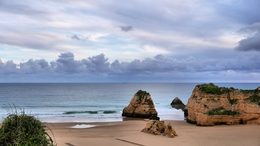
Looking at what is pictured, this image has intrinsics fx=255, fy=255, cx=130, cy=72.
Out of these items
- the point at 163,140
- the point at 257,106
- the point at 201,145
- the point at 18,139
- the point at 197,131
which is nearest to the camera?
the point at 18,139

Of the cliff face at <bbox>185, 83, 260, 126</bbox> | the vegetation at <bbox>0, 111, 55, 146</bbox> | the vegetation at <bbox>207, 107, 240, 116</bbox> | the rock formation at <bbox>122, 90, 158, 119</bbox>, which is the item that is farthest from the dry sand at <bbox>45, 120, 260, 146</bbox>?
the rock formation at <bbox>122, 90, 158, 119</bbox>

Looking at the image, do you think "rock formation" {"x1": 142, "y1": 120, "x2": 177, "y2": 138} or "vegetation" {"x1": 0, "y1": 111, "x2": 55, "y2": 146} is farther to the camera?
"rock formation" {"x1": 142, "y1": 120, "x2": 177, "y2": 138}

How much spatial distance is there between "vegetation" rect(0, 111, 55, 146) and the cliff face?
26.3 metres

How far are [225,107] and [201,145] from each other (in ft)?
38.3

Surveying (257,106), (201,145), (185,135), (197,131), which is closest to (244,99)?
(257,106)

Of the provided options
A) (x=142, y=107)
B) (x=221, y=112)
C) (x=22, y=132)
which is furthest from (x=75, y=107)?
(x=22, y=132)

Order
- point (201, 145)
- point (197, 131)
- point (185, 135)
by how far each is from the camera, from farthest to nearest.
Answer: point (197, 131) → point (185, 135) → point (201, 145)

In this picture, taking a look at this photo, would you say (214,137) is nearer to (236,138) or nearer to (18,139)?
(236,138)

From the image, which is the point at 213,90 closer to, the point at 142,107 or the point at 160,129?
the point at 160,129

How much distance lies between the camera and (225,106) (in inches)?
1276

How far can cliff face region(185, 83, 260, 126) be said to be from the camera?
31.7 metres

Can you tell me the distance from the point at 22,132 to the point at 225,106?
94.7ft

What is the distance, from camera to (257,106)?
31.5 meters

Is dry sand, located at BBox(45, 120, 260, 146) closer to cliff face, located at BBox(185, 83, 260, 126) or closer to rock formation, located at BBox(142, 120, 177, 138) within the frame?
rock formation, located at BBox(142, 120, 177, 138)
